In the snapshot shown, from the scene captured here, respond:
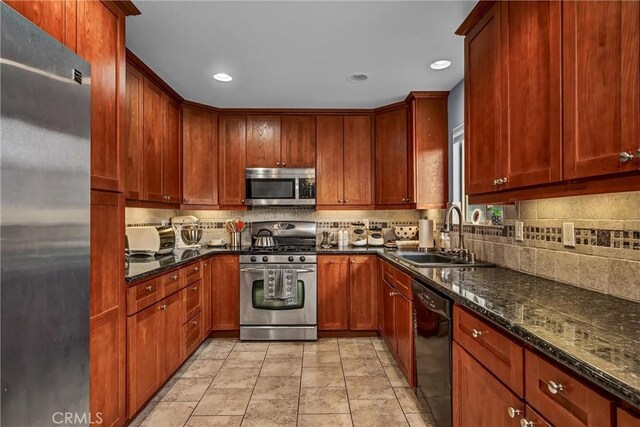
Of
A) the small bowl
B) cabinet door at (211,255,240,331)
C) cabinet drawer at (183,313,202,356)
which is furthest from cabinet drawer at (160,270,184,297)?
the small bowl

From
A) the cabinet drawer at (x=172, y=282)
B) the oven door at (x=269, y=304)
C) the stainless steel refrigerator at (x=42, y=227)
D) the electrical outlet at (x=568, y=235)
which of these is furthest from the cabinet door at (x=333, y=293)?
the stainless steel refrigerator at (x=42, y=227)

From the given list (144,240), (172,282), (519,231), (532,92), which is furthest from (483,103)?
(144,240)

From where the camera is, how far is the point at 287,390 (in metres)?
2.54

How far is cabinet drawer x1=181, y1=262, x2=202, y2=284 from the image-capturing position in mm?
2949

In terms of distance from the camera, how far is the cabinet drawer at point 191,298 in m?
2.92

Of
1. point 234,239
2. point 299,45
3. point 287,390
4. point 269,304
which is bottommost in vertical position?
point 287,390

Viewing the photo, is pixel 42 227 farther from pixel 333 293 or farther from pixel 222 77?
pixel 333 293

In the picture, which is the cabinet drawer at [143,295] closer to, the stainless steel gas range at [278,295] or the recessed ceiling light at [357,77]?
the stainless steel gas range at [278,295]

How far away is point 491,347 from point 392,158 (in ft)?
8.94

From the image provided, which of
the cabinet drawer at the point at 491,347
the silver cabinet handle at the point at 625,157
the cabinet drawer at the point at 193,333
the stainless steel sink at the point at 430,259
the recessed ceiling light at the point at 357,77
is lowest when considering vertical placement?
the cabinet drawer at the point at 193,333

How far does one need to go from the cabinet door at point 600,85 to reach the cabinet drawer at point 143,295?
222 cm

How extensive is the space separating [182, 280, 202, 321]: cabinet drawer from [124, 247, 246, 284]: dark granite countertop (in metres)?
0.24

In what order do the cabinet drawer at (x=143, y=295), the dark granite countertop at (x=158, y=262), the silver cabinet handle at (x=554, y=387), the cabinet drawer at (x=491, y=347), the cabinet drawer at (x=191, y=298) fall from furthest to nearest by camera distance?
the cabinet drawer at (x=191, y=298)
the dark granite countertop at (x=158, y=262)
the cabinet drawer at (x=143, y=295)
the cabinet drawer at (x=491, y=347)
the silver cabinet handle at (x=554, y=387)

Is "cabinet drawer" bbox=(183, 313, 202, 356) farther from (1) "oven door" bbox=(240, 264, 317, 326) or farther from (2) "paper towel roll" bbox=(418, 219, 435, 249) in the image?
(2) "paper towel roll" bbox=(418, 219, 435, 249)
